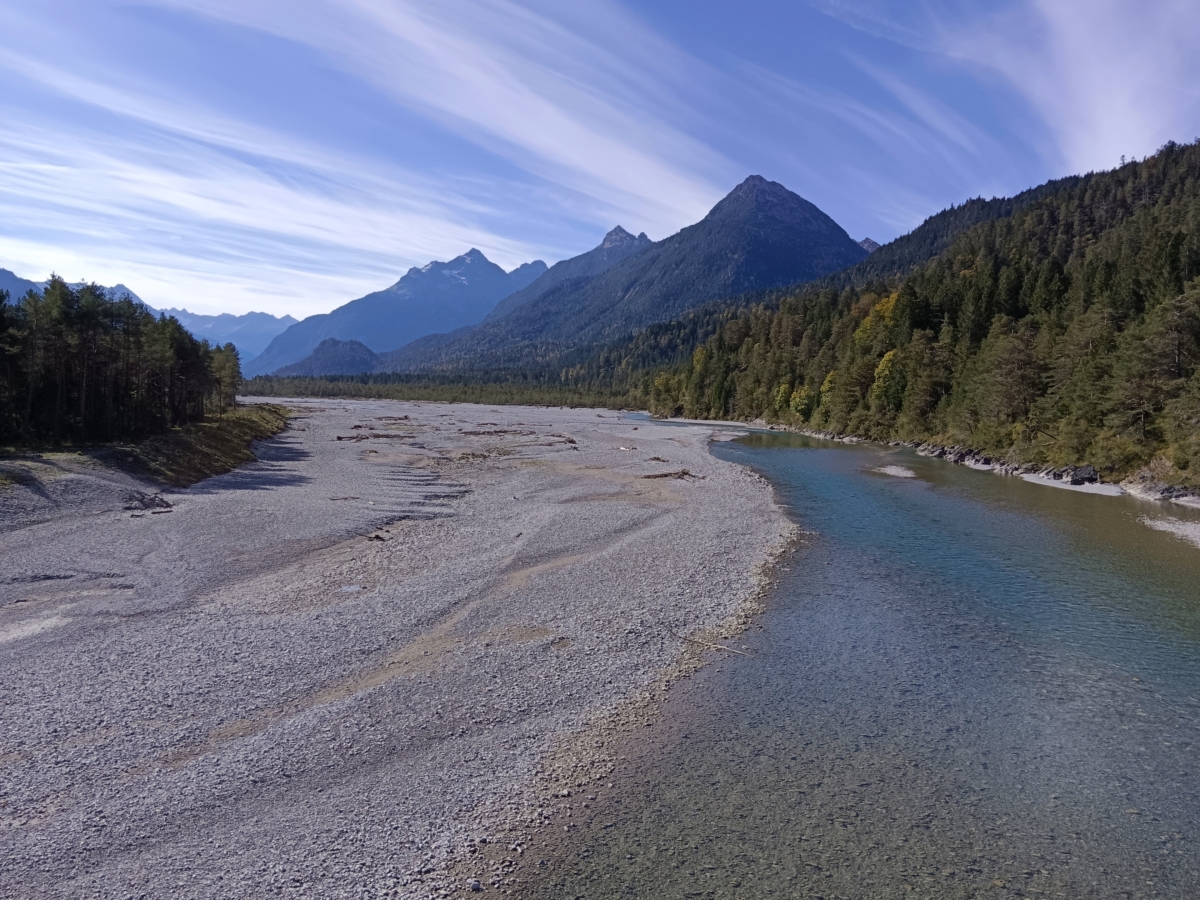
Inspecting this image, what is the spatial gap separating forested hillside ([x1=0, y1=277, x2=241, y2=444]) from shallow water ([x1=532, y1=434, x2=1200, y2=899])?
1882 inches

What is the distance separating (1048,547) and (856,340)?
84582 millimetres

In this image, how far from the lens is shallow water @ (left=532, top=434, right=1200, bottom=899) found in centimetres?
972

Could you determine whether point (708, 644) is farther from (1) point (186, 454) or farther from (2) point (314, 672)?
(1) point (186, 454)

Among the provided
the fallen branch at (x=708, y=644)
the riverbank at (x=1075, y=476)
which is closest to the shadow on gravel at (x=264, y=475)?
the fallen branch at (x=708, y=644)

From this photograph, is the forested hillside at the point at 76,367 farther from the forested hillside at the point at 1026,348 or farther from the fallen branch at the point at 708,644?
the forested hillside at the point at 1026,348

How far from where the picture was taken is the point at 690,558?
1068 inches

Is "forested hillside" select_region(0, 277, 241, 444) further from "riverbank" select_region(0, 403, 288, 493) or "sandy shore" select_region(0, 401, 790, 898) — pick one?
"sandy shore" select_region(0, 401, 790, 898)

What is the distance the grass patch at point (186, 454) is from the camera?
40531 mm

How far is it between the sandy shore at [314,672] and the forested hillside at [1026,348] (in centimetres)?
3365

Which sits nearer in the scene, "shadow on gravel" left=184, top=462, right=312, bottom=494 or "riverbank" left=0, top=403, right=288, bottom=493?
"riverbank" left=0, top=403, right=288, bottom=493

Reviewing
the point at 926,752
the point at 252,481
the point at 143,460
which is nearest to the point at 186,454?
the point at 143,460

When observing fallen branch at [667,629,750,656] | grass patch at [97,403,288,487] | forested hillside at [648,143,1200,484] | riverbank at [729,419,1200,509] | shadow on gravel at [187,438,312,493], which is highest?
forested hillside at [648,143,1200,484]

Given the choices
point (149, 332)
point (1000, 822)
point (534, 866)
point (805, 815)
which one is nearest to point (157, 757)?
point (534, 866)

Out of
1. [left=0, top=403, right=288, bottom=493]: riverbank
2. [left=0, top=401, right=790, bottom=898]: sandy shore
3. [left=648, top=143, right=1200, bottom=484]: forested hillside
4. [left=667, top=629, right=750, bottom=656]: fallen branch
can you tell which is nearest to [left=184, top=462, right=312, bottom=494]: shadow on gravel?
[left=0, top=403, right=288, bottom=493]: riverbank
